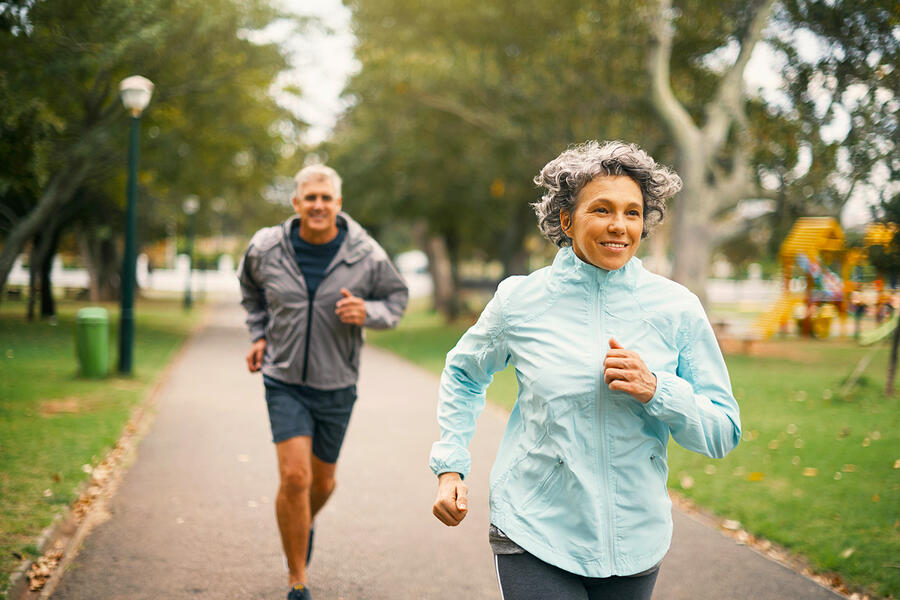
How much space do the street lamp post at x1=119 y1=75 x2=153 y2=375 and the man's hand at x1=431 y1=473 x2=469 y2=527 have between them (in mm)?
10695

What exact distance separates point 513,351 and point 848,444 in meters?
6.69

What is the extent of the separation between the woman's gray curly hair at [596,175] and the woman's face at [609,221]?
3 cm

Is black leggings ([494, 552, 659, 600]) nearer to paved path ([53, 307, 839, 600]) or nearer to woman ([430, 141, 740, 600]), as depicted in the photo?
woman ([430, 141, 740, 600])

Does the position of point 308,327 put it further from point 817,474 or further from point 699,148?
point 699,148

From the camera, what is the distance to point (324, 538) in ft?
17.9

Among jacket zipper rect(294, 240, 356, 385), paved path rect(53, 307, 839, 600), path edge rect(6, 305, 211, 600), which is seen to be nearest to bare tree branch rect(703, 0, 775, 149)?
paved path rect(53, 307, 839, 600)

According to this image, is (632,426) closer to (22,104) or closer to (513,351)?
(513,351)

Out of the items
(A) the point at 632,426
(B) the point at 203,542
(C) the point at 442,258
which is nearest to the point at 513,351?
(A) the point at 632,426

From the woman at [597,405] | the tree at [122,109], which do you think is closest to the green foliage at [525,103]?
the tree at [122,109]

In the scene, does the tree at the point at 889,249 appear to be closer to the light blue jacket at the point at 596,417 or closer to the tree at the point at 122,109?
the light blue jacket at the point at 596,417

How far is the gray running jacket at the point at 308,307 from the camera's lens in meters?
4.21

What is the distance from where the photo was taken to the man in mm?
4121

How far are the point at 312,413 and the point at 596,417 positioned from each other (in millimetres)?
2310

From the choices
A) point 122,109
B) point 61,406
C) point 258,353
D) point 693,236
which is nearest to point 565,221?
point 258,353
